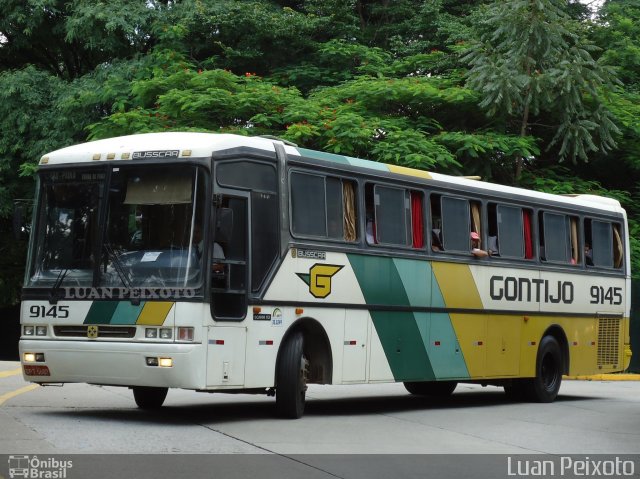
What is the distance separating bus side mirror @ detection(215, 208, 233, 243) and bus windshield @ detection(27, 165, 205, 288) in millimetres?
190

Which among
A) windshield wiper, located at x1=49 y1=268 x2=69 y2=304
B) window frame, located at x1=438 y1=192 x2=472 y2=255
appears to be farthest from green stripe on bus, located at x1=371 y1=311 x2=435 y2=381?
windshield wiper, located at x1=49 y1=268 x2=69 y2=304

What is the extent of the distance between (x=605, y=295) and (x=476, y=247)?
4330 mm

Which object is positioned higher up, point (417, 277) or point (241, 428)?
point (417, 277)

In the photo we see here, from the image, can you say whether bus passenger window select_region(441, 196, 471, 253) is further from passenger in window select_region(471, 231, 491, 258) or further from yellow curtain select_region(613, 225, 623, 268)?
yellow curtain select_region(613, 225, 623, 268)

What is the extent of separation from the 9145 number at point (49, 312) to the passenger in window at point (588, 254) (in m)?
10.6

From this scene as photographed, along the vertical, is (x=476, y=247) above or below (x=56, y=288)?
above

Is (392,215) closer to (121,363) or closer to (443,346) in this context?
(443,346)

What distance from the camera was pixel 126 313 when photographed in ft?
41.9

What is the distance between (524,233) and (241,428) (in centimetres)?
786

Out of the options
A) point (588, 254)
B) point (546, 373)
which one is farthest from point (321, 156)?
point (588, 254)

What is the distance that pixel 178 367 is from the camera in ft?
41.1

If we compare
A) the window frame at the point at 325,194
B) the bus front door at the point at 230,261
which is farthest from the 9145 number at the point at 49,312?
the window frame at the point at 325,194
